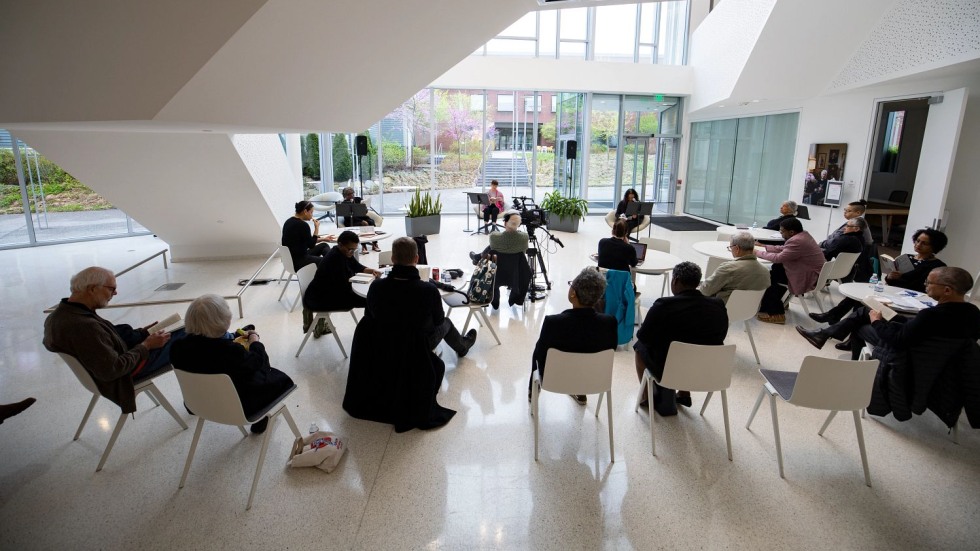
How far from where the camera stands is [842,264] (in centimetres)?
615

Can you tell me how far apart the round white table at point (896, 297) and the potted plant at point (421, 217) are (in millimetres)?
7864

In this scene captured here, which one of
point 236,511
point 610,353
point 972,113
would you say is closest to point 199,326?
point 236,511

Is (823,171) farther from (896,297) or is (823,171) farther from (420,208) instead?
(420,208)

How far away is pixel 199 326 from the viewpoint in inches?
116

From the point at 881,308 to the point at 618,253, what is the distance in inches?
82.3

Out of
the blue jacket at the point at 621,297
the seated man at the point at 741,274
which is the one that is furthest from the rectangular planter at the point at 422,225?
the seated man at the point at 741,274

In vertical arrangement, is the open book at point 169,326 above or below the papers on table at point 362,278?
below

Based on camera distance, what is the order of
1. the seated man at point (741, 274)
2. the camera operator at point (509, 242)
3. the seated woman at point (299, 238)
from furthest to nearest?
the seated woman at point (299, 238) < the camera operator at point (509, 242) < the seated man at point (741, 274)

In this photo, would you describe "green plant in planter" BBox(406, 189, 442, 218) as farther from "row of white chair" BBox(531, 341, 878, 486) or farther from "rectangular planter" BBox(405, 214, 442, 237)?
"row of white chair" BBox(531, 341, 878, 486)

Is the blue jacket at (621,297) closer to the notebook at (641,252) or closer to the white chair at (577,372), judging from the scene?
the notebook at (641,252)

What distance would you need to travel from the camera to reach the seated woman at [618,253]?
16.7ft

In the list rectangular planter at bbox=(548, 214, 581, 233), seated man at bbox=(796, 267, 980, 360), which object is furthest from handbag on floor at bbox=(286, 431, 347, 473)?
rectangular planter at bbox=(548, 214, 581, 233)

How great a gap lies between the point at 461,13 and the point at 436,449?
337 centimetres

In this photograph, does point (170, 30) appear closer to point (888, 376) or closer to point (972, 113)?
point (888, 376)
